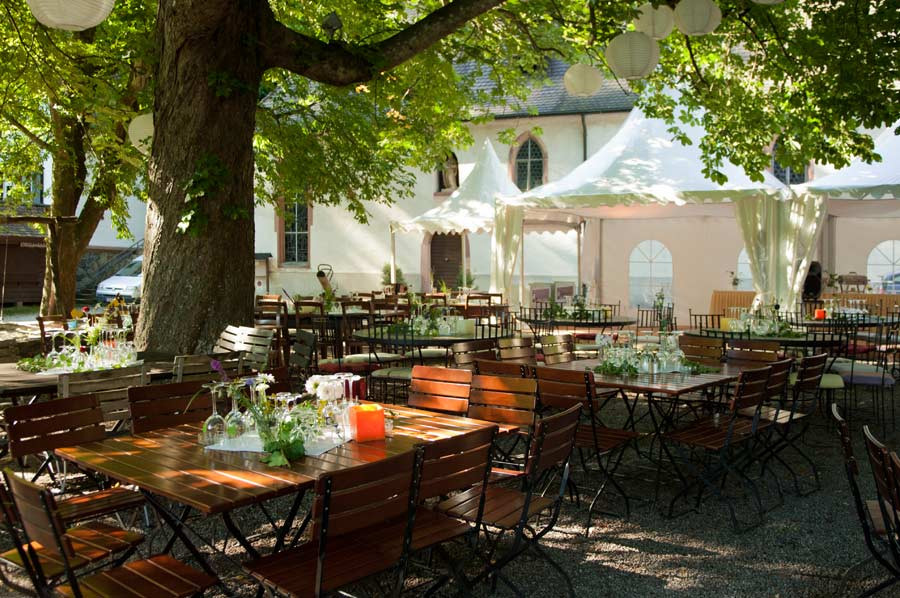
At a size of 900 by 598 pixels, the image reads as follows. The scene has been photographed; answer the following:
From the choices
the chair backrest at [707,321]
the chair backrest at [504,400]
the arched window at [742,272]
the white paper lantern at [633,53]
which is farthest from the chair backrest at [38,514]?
the arched window at [742,272]

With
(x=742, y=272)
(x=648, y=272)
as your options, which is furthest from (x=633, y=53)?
(x=648, y=272)

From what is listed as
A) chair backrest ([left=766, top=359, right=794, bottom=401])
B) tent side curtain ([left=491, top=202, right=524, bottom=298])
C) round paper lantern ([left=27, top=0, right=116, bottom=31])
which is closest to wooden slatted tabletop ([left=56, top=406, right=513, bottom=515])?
chair backrest ([left=766, top=359, right=794, bottom=401])

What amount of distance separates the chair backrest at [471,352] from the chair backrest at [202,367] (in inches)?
68.3

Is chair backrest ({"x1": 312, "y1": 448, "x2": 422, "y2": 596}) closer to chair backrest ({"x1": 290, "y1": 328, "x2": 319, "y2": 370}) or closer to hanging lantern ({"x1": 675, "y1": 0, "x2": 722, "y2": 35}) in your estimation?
chair backrest ({"x1": 290, "y1": 328, "x2": 319, "y2": 370})

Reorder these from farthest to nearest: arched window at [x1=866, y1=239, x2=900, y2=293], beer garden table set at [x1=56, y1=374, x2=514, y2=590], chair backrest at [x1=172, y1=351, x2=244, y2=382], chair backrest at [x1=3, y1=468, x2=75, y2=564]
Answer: arched window at [x1=866, y1=239, x2=900, y2=293]
chair backrest at [x1=172, y1=351, x2=244, y2=382]
beer garden table set at [x1=56, y1=374, x2=514, y2=590]
chair backrest at [x1=3, y1=468, x2=75, y2=564]

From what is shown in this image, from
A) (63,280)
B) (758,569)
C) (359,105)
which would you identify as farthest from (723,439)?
(63,280)

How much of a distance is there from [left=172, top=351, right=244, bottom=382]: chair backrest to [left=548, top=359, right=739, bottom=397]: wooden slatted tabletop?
103 inches

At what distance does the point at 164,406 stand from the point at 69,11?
8.68ft

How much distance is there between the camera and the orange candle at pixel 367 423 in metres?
3.92

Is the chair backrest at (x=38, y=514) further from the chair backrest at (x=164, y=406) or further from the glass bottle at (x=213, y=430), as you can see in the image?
the chair backrest at (x=164, y=406)

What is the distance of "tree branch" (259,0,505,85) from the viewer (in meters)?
7.42

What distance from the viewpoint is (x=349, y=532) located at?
3121mm

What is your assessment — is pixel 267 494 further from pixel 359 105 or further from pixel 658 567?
pixel 359 105

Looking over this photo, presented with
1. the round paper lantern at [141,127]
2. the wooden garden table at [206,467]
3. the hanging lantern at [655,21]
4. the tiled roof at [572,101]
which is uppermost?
the tiled roof at [572,101]
